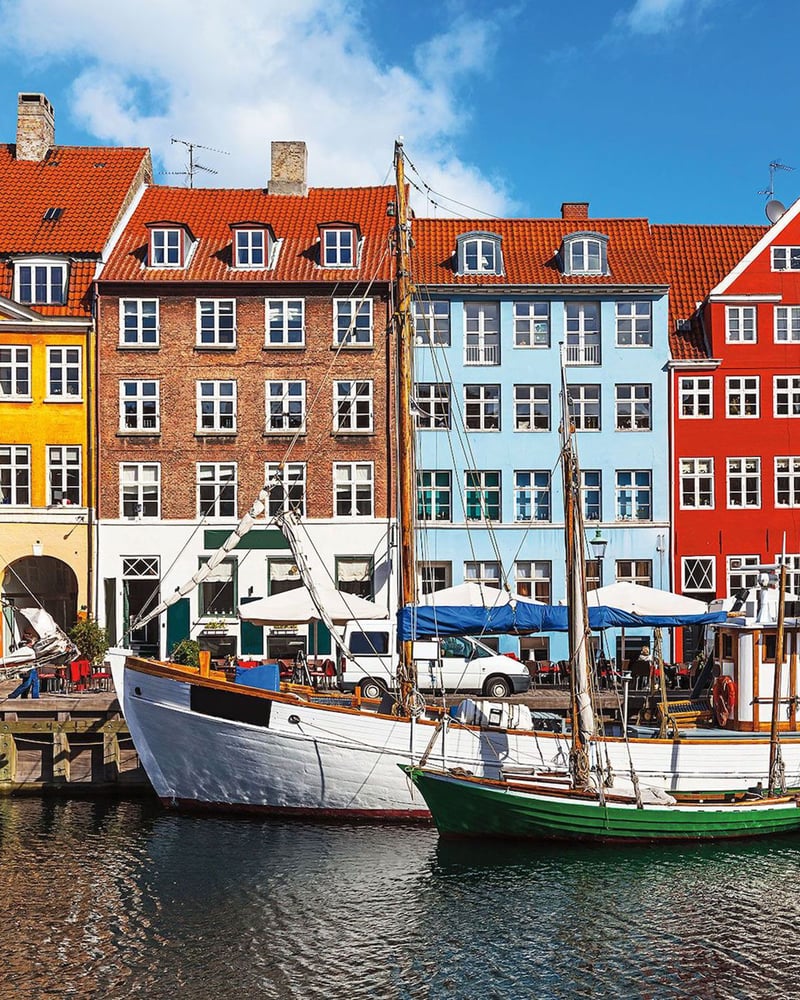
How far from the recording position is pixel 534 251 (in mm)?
43500

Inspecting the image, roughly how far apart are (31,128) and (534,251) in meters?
20.2

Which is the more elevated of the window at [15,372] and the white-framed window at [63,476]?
the window at [15,372]

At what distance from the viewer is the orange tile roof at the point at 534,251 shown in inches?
1655

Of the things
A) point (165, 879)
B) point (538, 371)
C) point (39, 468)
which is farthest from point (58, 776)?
point (538, 371)

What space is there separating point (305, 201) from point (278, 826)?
89.8 ft

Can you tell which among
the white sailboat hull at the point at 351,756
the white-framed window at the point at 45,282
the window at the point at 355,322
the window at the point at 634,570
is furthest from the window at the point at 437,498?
the white sailboat hull at the point at 351,756

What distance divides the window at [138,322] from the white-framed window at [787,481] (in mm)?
22103

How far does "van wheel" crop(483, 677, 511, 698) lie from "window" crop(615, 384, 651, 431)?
45.3 ft

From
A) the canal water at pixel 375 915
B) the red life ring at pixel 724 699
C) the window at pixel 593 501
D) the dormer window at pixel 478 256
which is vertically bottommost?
the canal water at pixel 375 915

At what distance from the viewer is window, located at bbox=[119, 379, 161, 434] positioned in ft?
134

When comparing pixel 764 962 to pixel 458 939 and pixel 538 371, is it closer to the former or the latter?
pixel 458 939

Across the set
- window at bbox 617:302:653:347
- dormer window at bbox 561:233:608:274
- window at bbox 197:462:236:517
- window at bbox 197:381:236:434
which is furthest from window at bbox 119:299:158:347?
window at bbox 617:302:653:347

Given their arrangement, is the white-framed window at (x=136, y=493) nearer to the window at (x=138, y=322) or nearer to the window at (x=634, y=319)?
the window at (x=138, y=322)

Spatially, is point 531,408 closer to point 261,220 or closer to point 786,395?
point 786,395
